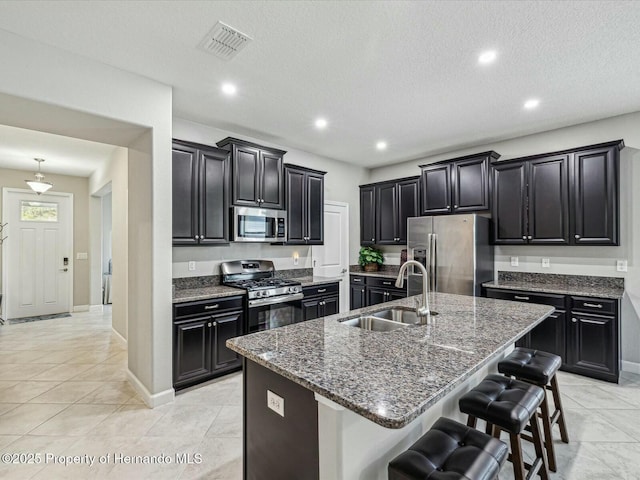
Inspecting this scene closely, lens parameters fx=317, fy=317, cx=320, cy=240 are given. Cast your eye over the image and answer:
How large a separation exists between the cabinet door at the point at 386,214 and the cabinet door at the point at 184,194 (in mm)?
3227

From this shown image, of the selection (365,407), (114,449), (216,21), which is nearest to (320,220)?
(216,21)

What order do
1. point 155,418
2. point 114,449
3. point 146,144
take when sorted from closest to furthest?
point 114,449 → point 155,418 → point 146,144

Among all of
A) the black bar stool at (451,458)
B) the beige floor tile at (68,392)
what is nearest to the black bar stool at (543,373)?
the black bar stool at (451,458)

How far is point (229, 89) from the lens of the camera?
305 centimetres

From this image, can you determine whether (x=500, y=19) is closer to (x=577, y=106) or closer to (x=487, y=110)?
(x=487, y=110)

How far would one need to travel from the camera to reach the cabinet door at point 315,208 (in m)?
4.73

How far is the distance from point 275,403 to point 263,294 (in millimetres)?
2173

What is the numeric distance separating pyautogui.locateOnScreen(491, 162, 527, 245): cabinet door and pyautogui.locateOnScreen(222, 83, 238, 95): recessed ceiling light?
134 inches

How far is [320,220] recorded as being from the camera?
4891 millimetres

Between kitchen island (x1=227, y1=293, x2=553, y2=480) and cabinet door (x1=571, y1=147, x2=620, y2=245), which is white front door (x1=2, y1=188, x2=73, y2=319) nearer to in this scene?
kitchen island (x1=227, y1=293, x2=553, y2=480)

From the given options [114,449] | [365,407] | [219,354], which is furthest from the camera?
[219,354]

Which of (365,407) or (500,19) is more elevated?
(500,19)

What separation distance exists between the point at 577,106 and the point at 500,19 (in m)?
2.03

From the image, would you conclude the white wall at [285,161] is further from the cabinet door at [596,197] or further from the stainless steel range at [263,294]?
the cabinet door at [596,197]
